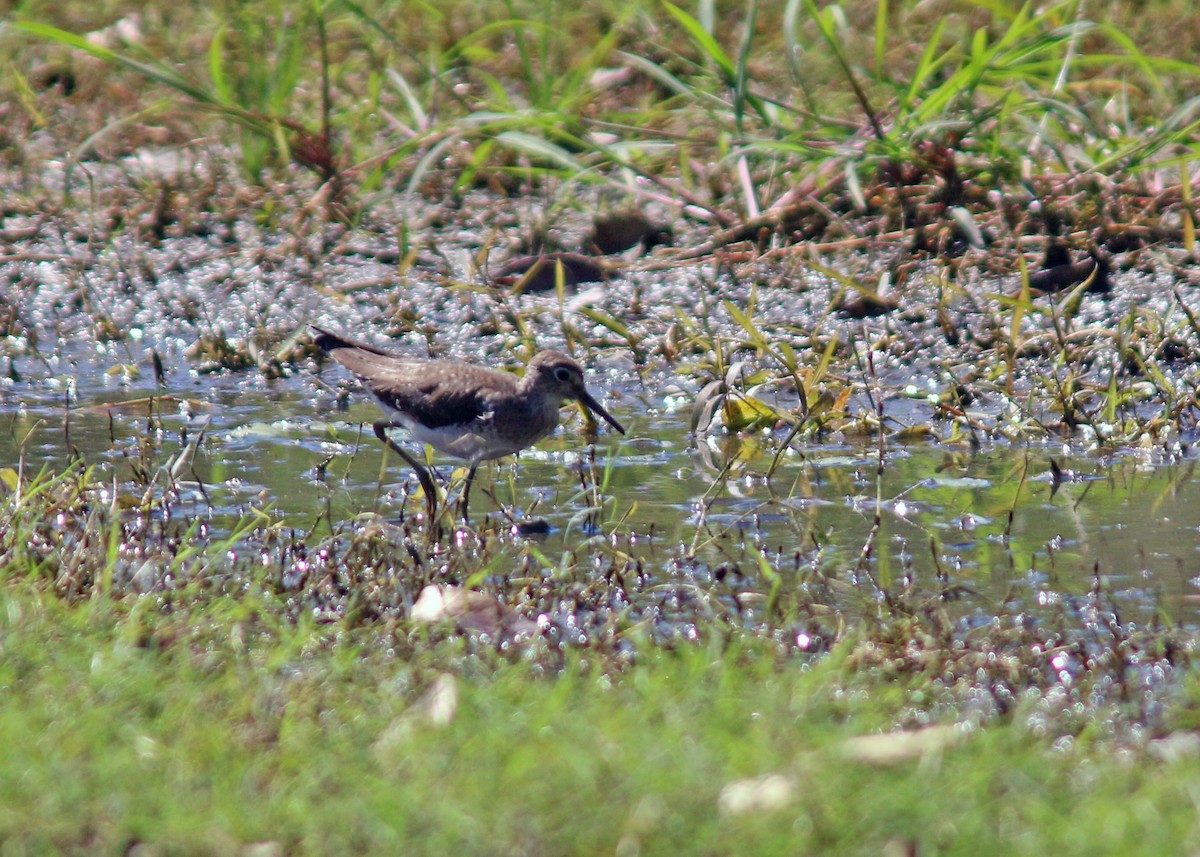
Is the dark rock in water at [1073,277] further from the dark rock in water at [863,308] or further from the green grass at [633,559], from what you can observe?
the dark rock in water at [863,308]

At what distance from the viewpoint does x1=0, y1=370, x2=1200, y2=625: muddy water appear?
192 inches

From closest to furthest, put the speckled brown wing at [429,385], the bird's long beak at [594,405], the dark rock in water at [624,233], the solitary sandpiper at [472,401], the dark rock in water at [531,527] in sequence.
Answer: the dark rock in water at [531,527] → the solitary sandpiper at [472,401] → the speckled brown wing at [429,385] → the bird's long beak at [594,405] → the dark rock in water at [624,233]

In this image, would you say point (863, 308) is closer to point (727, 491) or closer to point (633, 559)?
point (727, 491)

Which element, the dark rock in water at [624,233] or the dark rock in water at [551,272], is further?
the dark rock in water at [624,233]

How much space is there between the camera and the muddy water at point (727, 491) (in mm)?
4871

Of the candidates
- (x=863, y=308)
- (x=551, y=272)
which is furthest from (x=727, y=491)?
(x=551, y=272)

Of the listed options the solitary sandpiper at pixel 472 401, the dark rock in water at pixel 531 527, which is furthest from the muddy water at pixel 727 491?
the solitary sandpiper at pixel 472 401

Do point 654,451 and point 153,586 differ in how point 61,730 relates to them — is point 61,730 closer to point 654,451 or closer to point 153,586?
point 153,586

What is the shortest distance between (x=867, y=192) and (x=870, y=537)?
333 centimetres

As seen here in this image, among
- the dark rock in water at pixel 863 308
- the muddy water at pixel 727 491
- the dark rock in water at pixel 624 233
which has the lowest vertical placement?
the muddy water at pixel 727 491

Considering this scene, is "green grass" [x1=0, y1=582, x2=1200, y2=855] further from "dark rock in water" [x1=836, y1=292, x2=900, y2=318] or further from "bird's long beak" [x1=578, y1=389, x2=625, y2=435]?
"dark rock in water" [x1=836, y1=292, x2=900, y2=318]

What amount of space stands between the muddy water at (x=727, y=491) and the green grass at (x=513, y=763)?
1052 mm

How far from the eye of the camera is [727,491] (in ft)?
18.9

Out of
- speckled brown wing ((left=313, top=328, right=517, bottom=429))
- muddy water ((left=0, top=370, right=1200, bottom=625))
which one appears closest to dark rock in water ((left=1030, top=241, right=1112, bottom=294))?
muddy water ((left=0, top=370, right=1200, bottom=625))
